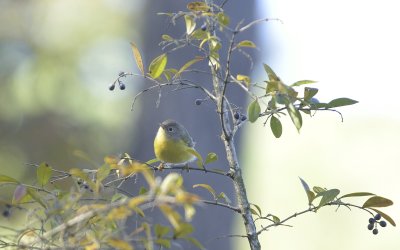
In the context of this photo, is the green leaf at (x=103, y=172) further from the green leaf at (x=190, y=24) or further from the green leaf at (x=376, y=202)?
the green leaf at (x=376, y=202)

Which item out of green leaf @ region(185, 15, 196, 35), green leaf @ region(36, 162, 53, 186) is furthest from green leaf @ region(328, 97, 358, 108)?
green leaf @ region(36, 162, 53, 186)

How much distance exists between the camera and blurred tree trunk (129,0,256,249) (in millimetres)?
5465

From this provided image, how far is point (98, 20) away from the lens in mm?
6836

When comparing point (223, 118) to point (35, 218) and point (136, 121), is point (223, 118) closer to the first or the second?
point (35, 218)

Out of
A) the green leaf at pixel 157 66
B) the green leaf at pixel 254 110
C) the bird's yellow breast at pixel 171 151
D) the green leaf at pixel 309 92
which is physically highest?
the bird's yellow breast at pixel 171 151

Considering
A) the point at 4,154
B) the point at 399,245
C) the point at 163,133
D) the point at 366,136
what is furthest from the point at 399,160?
the point at 163,133

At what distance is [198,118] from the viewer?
552cm

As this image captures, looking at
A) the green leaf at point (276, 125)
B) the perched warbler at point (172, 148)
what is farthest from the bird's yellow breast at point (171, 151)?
the green leaf at point (276, 125)

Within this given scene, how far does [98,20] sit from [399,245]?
408 centimetres

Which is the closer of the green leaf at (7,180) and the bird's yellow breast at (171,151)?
the green leaf at (7,180)

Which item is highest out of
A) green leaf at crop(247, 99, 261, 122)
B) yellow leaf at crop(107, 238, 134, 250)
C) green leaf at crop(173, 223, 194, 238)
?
green leaf at crop(247, 99, 261, 122)

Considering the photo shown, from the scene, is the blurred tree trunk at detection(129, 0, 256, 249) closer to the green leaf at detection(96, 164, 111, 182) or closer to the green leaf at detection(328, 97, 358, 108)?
the green leaf at detection(328, 97, 358, 108)

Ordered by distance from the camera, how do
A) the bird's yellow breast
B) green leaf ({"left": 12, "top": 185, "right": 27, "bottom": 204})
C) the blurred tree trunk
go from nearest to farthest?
green leaf ({"left": 12, "top": 185, "right": 27, "bottom": 204}) < the bird's yellow breast < the blurred tree trunk

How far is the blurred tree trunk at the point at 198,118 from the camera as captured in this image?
5.46m
